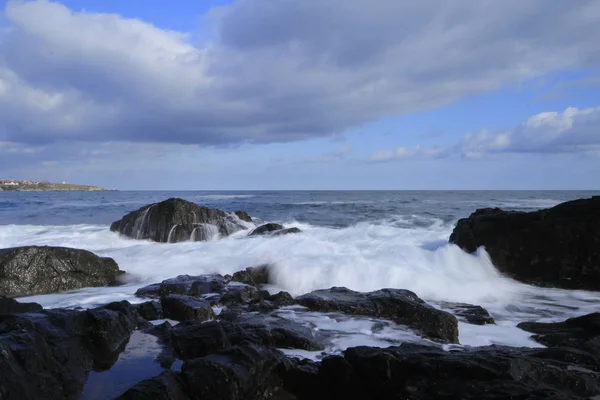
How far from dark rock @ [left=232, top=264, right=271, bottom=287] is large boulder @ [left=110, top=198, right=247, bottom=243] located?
7.09 metres

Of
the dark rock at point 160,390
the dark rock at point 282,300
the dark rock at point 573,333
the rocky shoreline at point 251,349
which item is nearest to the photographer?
the dark rock at point 160,390

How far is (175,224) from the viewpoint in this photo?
56.7ft

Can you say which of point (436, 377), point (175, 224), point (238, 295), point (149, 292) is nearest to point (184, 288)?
point (149, 292)

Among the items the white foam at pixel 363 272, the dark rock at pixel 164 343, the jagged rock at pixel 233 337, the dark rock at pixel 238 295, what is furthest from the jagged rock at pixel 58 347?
the white foam at pixel 363 272

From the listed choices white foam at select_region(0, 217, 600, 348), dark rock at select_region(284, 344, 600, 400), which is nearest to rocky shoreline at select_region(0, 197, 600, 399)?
dark rock at select_region(284, 344, 600, 400)

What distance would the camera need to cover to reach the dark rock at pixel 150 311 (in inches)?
272

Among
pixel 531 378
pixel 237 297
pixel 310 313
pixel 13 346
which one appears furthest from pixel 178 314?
pixel 531 378

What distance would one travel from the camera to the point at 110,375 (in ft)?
14.9

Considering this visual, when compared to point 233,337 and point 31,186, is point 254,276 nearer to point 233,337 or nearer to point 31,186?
point 233,337

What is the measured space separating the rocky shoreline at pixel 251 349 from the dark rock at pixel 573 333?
0.02 m

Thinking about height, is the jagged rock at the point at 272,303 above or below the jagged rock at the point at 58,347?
below

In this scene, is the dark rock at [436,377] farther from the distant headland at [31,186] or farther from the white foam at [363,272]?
the distant headland at [31,186]

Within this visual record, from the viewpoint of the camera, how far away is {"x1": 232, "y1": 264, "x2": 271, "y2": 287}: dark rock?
34.0 feet

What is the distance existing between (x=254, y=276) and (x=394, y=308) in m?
4.49
